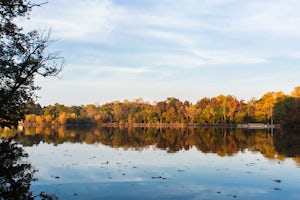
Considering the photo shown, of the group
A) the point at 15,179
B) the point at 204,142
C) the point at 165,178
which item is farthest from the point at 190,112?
the point at 15,179

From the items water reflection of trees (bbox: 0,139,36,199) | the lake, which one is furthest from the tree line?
water reflection of trees (bbox: 0,139,36,199)

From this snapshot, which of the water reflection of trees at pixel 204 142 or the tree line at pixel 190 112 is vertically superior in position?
Result: the tree line at pixel 190 112

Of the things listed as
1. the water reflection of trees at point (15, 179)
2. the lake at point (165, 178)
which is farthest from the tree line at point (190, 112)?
the water reflection of trees at point (15, 179)

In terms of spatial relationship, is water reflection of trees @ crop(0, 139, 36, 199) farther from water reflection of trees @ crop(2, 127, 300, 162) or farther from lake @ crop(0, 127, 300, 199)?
water reflection of trees @ crop(2, 127, 300, 162)

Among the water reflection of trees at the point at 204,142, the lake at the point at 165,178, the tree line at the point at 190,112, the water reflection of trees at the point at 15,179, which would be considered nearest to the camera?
the water reflection of trees at the point at 15,179

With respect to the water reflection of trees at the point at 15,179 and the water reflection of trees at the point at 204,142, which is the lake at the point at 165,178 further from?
the water reflection of trees at the point at 204,142

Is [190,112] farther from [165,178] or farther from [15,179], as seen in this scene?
[15,179]

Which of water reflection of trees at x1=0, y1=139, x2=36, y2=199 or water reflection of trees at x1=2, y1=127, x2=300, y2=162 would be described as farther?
water reflection of trees at x1=2, y1=127, x2=300, y2=162

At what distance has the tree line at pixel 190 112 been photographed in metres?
82.1

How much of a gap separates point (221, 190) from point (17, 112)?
850 cm

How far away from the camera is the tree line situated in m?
82.1

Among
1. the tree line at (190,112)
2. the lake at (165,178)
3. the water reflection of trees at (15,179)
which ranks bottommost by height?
the lake at (165,178)

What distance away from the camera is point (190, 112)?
109 meters

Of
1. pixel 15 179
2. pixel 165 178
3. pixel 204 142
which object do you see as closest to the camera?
pixel 15 179
